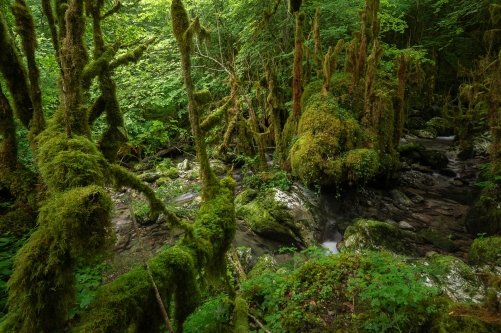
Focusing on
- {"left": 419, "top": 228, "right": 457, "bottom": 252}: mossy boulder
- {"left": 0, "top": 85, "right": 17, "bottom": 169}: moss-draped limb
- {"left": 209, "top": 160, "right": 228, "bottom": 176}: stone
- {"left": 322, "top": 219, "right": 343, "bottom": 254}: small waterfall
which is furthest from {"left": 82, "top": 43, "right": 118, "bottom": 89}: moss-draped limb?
{"left": 209, "top": 160, "right": 228, "bottom": 176}: stone

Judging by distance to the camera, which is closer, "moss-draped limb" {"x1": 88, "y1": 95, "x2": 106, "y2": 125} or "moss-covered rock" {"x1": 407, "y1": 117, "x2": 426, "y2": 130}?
"moss-draped limb" {"x1": 88, "y1": 95, "x2": 106, "y2": 125}

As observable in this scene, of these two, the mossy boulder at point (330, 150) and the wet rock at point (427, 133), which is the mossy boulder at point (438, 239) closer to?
the mossy boulder at point (330, 150)

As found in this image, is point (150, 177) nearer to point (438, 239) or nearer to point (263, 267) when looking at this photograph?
point (263, 267)

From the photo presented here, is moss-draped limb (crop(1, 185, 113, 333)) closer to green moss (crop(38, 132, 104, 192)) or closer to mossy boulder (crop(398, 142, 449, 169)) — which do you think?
green moss (crop(38, 132, 104, 192))

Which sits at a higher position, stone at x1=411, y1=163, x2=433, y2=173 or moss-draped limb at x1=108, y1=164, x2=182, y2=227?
moss-draped limb at x1=108, y1=164, x2=182, y2=227

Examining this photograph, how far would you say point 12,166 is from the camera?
376 centimetres

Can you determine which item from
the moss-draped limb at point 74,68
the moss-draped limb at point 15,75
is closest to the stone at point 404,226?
the moss-draped limb at point 74,68

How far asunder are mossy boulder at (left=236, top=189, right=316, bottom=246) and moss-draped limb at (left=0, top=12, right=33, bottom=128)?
6232 millimetres

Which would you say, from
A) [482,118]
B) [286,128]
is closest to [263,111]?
[286,128]

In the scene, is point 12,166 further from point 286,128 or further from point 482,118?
point 482,118

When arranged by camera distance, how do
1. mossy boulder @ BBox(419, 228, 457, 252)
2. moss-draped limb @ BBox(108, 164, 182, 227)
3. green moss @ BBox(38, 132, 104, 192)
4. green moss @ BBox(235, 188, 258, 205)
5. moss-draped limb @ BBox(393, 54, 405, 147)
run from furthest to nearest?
moss-draped limb @ BBox(393, 54, 405, 147)
green moss @ BBox(235, 188, 258, 205)
mossy boulder @ BBox(419, 228, 457, 252)
moss-draped limb @ BBox(108, 164, 182, 227)
green moss @ BBox(38, 132, 104, 192)

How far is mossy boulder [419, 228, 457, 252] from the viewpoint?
705cm

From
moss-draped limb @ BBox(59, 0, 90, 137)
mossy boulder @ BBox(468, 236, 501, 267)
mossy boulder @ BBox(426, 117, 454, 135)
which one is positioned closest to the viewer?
moss-draped limb @ BBox(59, 0, 90, 137)

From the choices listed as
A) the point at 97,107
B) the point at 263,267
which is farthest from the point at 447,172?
the point at 97,107
